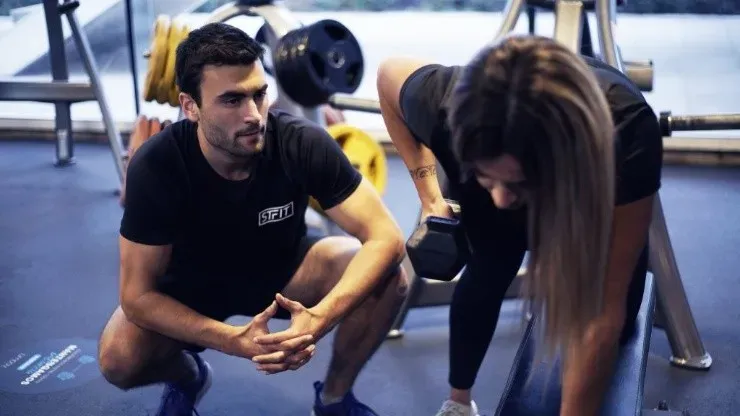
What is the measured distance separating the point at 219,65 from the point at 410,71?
446 millimetres

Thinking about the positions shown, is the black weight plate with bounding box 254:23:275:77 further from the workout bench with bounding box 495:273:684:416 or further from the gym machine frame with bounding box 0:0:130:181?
the workout bench with bounding box 495:273:684:416

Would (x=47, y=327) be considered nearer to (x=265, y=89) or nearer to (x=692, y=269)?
(x=265, y=89)

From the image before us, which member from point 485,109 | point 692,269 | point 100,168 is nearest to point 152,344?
point 485,109

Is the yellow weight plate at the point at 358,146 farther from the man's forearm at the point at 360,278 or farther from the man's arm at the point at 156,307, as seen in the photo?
the man's arm at the point at 156,307


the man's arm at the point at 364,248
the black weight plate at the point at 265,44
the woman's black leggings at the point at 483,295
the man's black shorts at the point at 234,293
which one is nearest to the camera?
the woman's black leggings at the point at 483,295

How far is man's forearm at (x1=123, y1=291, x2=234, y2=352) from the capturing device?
179 centimetres

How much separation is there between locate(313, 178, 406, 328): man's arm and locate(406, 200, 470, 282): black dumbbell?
0.83 ft

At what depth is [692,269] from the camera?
114 inches

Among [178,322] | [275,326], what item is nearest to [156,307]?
[178,322]

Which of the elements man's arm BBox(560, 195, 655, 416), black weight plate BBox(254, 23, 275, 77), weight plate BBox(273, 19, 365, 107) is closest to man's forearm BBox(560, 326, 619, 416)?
man's arm BBox(560, 195, 655, 416)

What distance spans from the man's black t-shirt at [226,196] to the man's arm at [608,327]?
741mm

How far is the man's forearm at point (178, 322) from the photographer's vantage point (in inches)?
70.3

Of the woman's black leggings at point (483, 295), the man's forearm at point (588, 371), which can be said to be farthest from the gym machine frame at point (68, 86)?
the man's forearm at point (588, 371)

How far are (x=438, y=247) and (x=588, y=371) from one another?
1.20 feet
